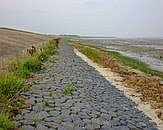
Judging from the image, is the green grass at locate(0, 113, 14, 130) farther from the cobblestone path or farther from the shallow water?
the shallow water

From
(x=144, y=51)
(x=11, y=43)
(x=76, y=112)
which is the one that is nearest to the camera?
(x=76, y=112)

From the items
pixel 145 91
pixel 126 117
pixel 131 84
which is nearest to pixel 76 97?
pixel 126 117

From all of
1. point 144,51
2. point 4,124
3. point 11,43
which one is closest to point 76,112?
point 4,124

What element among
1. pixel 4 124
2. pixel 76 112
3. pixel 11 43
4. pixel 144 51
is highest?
pixel 11 43

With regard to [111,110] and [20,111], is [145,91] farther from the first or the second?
[20,111]

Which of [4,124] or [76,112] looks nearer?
[4,124]

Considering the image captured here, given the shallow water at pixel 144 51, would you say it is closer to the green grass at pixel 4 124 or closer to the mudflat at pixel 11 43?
the mudflat at pixel 11 43

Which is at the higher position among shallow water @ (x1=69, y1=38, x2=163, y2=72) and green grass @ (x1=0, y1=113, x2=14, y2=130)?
green grass @ (x1=0, y1=113, x2=14, y2=130)

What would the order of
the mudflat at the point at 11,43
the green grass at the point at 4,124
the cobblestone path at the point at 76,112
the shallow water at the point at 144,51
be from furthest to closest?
1. the shallow water at the point at 144,51
2. the mudflat at the point at 11,43
3. the cobblestone path at the point at 76,112
4. the green grass at the point at 4,124

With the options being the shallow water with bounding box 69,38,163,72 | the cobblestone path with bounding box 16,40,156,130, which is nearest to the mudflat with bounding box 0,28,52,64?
the cobblestone path with bounding box 16,40,156,130

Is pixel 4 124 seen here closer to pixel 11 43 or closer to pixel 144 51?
pixel 11 43

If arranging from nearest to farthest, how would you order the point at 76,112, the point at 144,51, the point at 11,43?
the point at 76,112, the point at 11,43, the point at 144,51

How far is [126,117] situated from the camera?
555 centimetres

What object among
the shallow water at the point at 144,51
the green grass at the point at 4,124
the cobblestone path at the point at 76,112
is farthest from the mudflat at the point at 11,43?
the shallow water at the point at 144,51
